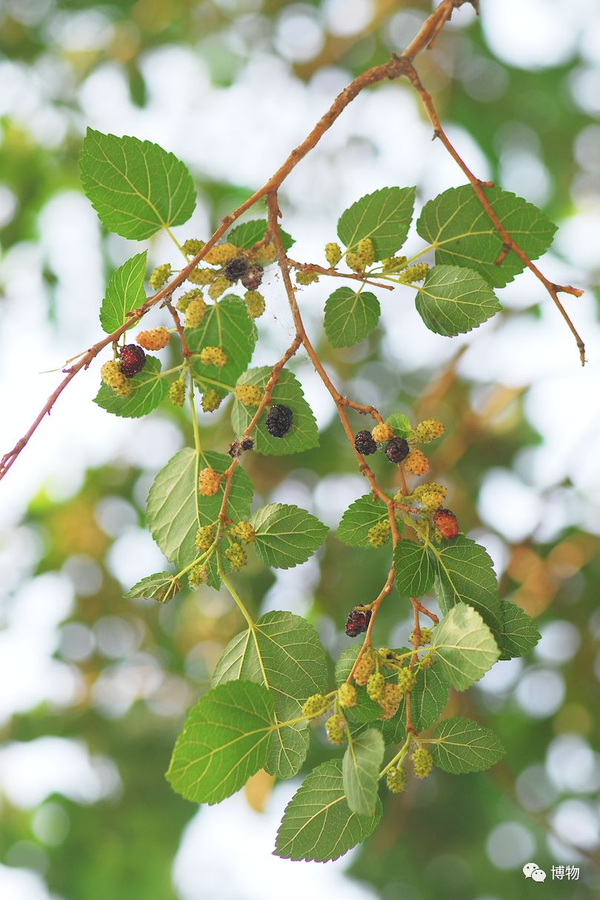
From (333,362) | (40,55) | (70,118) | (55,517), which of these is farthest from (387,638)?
(40,55)

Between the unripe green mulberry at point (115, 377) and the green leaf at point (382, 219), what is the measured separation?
0.20m

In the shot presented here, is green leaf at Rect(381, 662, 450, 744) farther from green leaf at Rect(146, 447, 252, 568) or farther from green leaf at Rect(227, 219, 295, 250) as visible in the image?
green leaf at Rect(227, 219, 295, 250)

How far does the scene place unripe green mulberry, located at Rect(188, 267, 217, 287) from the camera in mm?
661

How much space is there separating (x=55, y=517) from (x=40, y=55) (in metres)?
1.09

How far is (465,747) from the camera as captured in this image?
1.99 ft

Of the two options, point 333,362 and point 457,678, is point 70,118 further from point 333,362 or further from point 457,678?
point 457,678

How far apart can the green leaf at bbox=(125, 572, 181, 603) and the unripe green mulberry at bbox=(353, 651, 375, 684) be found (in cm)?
15

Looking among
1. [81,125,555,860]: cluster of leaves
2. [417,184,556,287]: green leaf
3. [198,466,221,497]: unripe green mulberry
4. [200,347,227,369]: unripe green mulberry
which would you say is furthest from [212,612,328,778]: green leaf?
[417,184,556,287]: green leaf

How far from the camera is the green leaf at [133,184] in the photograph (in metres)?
0.67

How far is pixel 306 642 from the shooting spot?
24.8 inches

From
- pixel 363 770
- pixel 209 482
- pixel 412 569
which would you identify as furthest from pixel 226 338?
pixel 363 770

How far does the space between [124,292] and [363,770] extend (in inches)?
14.5

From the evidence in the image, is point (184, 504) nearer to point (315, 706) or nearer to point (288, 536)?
point (288, 536)

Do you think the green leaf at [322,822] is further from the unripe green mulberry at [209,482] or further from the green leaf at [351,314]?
the green leaf at [351,314]
